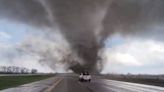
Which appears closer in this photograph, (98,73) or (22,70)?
(22,70)

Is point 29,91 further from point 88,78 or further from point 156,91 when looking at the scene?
point 88,78

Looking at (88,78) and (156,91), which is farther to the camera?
(88,78)

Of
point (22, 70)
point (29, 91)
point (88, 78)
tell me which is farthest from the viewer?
point (22, 70)

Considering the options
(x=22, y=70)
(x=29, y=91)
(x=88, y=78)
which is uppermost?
(x=22, y=70)

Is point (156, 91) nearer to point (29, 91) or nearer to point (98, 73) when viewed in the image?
point (29, 91)

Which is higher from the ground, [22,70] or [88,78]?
[22,70]

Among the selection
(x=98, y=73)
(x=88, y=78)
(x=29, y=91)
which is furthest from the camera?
(x=98, y=73)

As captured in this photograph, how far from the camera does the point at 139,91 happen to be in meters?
37.7

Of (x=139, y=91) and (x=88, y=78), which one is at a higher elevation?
(x=88, y=78)

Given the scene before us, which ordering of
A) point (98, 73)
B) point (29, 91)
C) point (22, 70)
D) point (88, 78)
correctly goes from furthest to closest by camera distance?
point (98, 73) → point (22, 70) → point (88, 78) → point (29, 91)

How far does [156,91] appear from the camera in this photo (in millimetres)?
36469

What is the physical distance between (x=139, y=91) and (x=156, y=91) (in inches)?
77.4

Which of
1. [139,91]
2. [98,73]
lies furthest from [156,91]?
[98,73]

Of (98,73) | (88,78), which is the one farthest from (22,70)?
(88,78)
